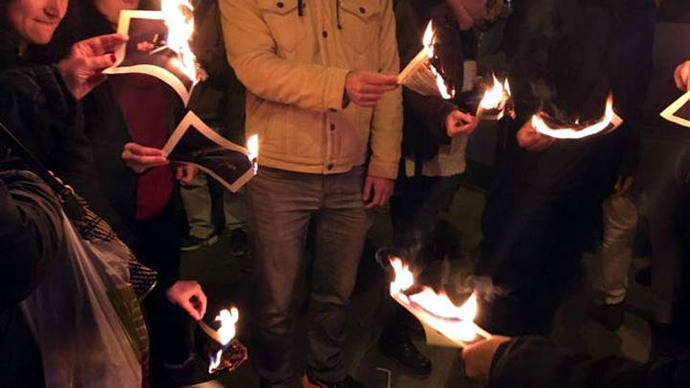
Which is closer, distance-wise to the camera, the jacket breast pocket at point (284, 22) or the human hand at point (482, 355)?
the human hand at point (482, 355)

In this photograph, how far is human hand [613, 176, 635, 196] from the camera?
3.98 meters

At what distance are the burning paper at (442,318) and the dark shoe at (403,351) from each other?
2003 millimetres

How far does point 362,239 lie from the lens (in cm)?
340

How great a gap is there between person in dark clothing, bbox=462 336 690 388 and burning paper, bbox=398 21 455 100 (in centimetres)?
104

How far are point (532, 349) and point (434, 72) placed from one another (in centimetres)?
112

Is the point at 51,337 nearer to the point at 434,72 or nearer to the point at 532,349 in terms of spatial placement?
the point at 532,349

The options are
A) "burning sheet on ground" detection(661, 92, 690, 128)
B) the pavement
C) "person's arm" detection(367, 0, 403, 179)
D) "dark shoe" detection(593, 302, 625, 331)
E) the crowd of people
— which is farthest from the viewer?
"dark shoe" detection(593, 302, 625, 331)

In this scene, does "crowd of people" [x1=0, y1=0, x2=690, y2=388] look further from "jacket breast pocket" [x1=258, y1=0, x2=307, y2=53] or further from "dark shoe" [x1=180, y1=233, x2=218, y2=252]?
"dark shoe" [x1=180, y1=233, x2=218, y2=252]

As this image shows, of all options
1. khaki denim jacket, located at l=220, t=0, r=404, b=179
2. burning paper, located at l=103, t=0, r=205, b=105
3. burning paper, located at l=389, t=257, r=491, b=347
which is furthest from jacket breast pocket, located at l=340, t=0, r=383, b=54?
burning paper, located at l=389, t=257, r=491, b=347

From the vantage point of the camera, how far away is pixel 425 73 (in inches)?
94.3

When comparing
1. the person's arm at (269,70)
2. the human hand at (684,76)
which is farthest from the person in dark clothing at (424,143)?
the human hand at (684,76)

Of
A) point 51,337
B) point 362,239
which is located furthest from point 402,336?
point 51,337

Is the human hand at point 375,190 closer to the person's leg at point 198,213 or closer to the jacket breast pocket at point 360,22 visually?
the jacket breast pocket at point 360,22

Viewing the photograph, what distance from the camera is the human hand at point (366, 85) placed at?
2729 millimetres
